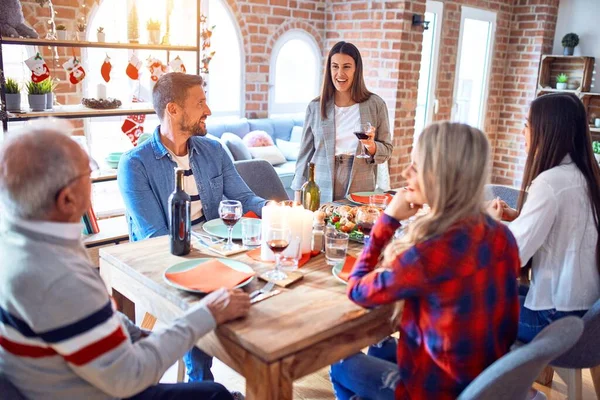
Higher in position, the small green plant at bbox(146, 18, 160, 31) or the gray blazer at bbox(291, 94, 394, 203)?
the small green plant at bbox(146, 18, 160, 31)

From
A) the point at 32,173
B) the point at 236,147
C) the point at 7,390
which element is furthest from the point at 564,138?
the point at 236,147

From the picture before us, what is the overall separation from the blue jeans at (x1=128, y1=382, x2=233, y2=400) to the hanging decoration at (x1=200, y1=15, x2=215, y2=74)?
364cm

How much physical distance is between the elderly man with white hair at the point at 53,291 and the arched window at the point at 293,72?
14.6ft

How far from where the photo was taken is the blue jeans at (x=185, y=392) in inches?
55.0

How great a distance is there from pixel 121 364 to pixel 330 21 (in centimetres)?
504

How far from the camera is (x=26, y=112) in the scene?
10.3ft

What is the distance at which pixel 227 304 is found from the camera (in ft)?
4.31

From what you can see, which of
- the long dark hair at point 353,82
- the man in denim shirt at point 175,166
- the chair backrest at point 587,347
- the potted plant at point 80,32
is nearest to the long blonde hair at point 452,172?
the chair backrest at point 587,347

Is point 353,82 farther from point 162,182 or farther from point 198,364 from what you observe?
point 198,364

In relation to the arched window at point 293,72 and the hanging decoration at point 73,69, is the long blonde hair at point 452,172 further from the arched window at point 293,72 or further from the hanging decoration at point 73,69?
the arched window at point 293,72

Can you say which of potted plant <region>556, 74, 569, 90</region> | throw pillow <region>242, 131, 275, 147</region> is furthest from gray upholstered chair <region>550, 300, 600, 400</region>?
potted plant <region>556, 74, 569, 90</region>

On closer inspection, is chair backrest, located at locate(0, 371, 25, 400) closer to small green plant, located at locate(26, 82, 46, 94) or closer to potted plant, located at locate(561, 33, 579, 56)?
small green plant, located at locate(26, 82, 46, 94)

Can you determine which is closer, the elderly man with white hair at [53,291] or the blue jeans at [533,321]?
Answer: the elderly man with white hair at [53,291]

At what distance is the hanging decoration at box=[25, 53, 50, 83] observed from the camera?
10.4ft
